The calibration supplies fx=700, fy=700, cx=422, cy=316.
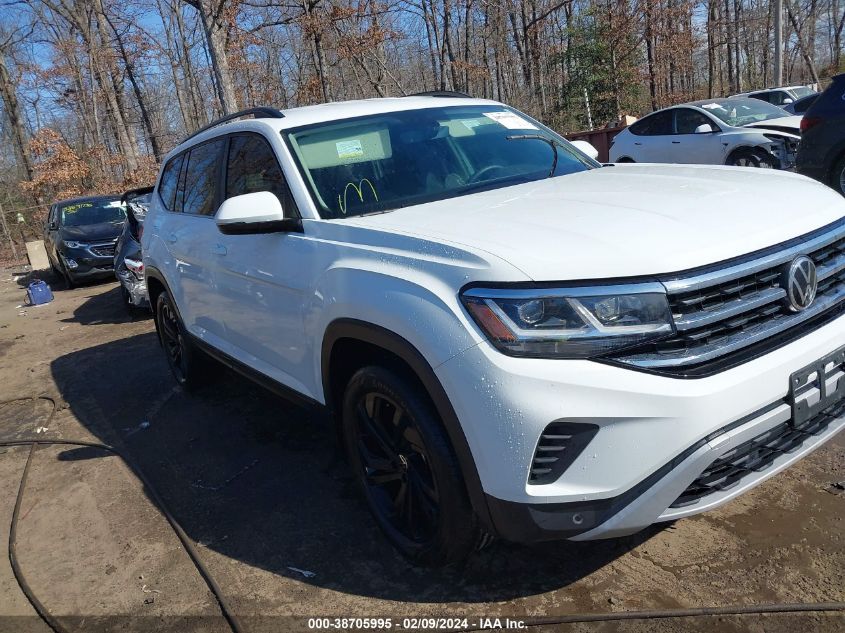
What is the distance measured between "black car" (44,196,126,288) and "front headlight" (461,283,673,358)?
495 inches

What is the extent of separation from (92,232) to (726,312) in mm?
13347

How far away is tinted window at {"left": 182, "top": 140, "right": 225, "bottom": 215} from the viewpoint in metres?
4.19

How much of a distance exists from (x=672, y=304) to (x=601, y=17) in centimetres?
2410

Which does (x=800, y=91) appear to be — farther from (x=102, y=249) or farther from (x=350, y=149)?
(x=350, y=149)

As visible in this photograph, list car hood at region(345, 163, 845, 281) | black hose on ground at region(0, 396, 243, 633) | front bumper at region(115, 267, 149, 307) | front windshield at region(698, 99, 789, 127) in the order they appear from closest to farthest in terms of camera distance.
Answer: car hood at region(345, 163, 845, 281)
black hose on ground at region(0, 396, 243, 633)
front bumper at region(115, 267, 149, 307)
front windshield at region(698, 99, 789, 127)

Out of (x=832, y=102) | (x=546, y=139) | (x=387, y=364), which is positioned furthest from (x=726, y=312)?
(x=832, y=102)

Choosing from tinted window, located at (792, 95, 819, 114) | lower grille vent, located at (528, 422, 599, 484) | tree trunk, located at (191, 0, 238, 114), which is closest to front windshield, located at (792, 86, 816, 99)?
tinted window, located at (792, 95, 819, 114)

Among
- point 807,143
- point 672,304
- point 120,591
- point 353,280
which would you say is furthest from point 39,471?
point 807,143

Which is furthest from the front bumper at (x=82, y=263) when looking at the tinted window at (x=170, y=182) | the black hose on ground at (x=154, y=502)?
the black hose on ground at (x=154, y=502)

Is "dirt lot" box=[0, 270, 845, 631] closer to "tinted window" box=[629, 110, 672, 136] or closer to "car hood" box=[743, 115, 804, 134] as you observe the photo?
"car hood" box=[743, 115, 804, 134]

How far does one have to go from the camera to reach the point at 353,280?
2.66 meters

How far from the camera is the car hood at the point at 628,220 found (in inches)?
82.7

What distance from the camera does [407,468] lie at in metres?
2.69

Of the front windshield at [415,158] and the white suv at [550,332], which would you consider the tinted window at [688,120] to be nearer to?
the front windshield at [415,158]
